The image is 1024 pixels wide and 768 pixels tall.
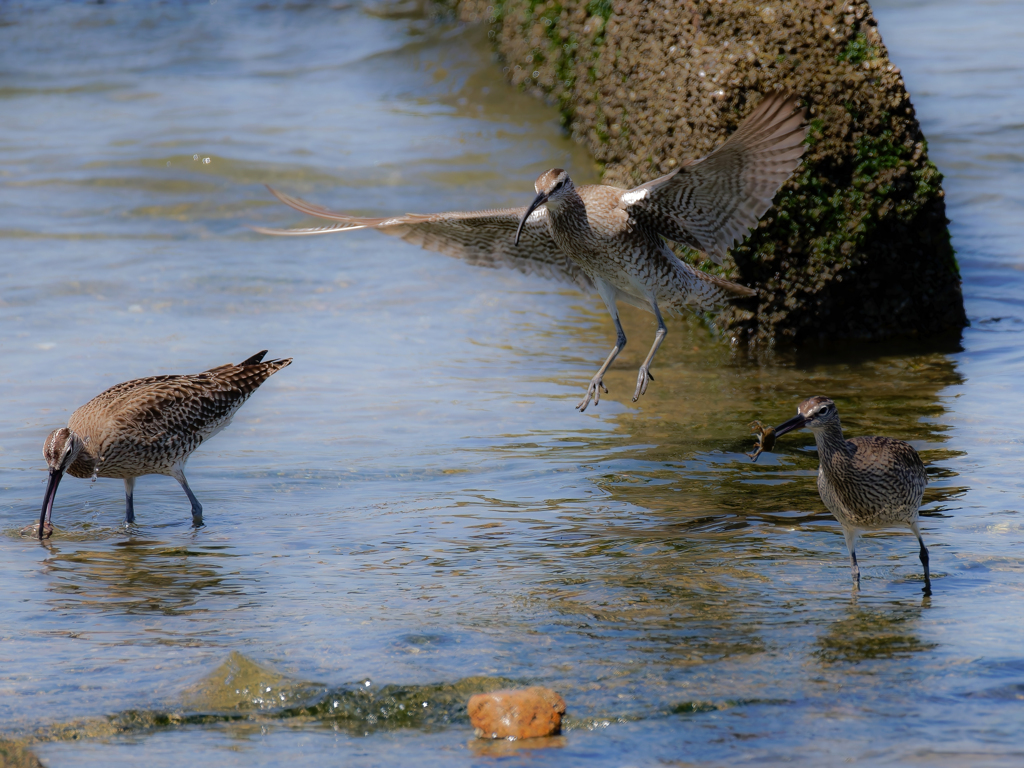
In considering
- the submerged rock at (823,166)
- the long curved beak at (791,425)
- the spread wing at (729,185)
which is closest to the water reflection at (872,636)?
the long curved beak at (791,425)

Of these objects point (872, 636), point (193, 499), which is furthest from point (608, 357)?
point (872, 636)

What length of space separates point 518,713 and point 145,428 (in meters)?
3.52

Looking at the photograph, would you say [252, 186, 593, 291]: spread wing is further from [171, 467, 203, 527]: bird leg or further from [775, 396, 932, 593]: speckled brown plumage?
[775, 396, 932, 593]: speckled brown plumage

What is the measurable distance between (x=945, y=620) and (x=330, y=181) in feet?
32.8

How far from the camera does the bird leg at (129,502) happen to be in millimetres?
6418

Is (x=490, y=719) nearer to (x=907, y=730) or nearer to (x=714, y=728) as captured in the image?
(x=714, y=728)

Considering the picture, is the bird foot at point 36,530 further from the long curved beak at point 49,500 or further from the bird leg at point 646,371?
the bird leg at point 646,371

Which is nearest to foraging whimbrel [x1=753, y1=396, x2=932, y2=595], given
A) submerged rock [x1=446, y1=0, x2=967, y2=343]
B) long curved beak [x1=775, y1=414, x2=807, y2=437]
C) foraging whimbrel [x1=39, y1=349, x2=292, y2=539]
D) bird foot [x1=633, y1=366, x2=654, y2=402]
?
long curved beak [x1=775, y1=414, x2=807, y2=437]

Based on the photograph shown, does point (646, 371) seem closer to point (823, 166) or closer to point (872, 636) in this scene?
point (823, 166)

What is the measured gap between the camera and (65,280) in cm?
1049

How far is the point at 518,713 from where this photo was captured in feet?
12.4

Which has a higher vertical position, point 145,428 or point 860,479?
point 860,479

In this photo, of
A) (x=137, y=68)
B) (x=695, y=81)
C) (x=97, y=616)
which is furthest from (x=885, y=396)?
(x=137, y=68)

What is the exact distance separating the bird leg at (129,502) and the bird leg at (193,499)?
0.23 m
